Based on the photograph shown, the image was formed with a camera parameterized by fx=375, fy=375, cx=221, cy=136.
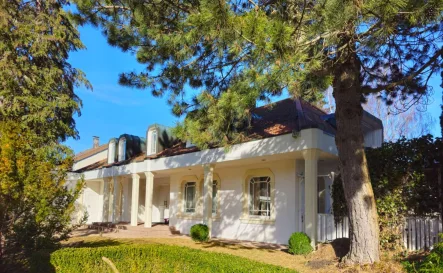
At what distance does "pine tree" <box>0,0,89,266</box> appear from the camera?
7.68 m

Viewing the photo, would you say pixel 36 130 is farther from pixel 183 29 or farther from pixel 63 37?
pixel 183 29

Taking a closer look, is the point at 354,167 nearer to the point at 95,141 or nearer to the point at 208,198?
the point at 208,198

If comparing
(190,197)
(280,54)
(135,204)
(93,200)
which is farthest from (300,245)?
(93,200)

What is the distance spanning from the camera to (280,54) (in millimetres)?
5969

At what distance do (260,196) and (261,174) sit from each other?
3.04 ft

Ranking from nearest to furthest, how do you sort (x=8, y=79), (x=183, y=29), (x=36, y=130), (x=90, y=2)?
(x=183, y=29), (x=90, y=2), (x=8, y=79), (x=36, y=130)

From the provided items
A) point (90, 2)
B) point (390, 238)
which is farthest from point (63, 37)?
point (390, 238)

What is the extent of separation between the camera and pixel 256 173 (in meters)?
15.6

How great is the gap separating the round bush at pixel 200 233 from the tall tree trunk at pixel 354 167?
6.77 metres

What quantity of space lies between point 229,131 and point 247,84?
2.89 meters

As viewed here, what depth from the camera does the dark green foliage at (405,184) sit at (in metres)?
10.3

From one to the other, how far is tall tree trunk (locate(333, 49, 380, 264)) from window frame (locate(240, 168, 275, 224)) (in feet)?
19.2

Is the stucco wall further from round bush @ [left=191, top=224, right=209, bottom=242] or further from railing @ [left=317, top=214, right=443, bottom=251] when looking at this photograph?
railing @ [left=317, top=214, right=443, bottom=251]

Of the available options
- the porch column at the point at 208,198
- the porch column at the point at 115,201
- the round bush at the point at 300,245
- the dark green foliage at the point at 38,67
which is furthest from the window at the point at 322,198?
the porch column at the point at 115,201
